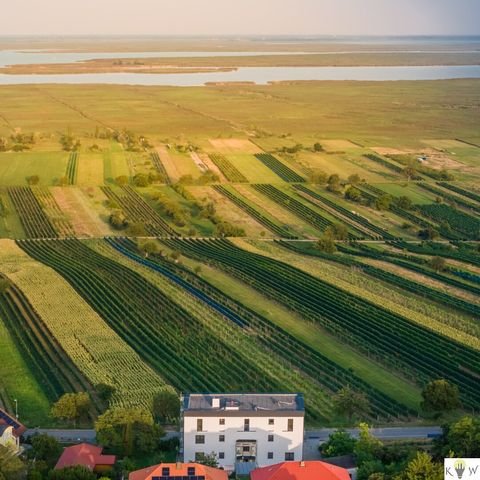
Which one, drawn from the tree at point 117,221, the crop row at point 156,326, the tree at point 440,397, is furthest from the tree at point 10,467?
the tree at point 117,221

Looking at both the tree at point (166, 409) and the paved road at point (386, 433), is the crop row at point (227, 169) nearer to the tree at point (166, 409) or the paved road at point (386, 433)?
the tree at point (166, 409)

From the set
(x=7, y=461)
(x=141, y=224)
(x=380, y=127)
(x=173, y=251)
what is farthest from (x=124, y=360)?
(x=380, y=127)

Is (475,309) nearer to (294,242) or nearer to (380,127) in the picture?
(294,242)

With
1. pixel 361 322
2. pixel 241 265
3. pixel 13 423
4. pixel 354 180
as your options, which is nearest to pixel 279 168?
pixel 354 180

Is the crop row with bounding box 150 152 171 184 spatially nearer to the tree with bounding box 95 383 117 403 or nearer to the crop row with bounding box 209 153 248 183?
the crop row with bounding box 209 153 248 183

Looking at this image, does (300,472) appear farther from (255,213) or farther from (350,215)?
(350,215)
